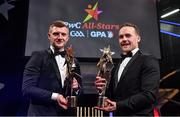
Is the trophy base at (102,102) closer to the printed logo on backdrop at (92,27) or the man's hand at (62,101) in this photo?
the man's hand at (62,101)

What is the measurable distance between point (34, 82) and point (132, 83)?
722mm

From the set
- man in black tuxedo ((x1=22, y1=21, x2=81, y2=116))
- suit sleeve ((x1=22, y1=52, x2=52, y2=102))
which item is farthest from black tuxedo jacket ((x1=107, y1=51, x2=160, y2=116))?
suit sleeve ((x1=22, y1=52, x2=52, y2=102))

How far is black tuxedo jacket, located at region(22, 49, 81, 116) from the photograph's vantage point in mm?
2377

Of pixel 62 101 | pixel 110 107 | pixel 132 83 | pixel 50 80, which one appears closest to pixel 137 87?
pixel 132 83

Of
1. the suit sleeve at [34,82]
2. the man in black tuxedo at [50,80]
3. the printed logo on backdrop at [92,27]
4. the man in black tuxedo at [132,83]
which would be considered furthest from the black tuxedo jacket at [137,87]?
the printed logo on backdrop at [92,27]

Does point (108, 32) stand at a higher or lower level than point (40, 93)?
higher

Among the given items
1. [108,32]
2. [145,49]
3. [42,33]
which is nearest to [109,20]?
[108,32]

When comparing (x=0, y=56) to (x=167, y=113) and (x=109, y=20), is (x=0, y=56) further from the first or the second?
(x=167, y=113)

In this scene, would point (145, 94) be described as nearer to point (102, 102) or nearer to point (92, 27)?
point (102, 102)

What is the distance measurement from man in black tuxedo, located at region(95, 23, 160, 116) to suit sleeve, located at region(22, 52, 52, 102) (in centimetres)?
39

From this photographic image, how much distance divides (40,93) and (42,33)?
1.88 m

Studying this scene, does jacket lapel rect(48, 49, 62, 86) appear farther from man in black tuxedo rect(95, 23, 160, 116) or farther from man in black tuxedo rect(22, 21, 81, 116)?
man in black tuxedo rect(95, 23, 160, 116)

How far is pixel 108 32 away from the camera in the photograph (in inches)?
168

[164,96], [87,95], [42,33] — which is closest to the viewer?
[42,33]
